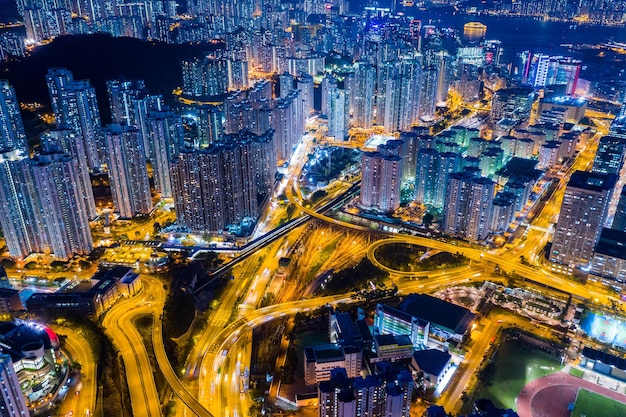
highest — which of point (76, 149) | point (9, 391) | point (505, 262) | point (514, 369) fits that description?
point (76, 149)

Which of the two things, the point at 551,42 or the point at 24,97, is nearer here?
the point at 24,97

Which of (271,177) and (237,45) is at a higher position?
(237,45)

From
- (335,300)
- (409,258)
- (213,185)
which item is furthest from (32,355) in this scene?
(409,258)

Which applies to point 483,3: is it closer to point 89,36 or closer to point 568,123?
point 568,123

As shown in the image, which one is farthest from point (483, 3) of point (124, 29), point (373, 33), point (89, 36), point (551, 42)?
point (89, 36)

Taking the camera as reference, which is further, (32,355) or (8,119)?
(8,119)

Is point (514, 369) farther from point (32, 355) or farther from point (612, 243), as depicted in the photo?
point (32, 355)

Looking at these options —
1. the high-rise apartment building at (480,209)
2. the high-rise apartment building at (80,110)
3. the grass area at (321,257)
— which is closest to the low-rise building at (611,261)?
the high-rise apartment building at (480,209)
